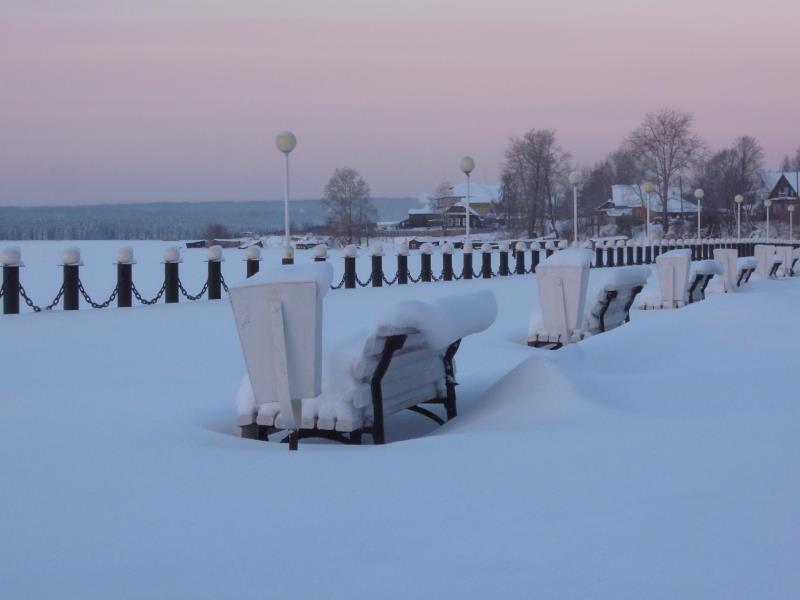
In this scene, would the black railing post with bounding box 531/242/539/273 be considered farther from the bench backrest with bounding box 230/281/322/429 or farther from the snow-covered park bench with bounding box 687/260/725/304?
the bench backrest with bounding box 230/281/322/429

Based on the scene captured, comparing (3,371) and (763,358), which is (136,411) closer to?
(3,371)

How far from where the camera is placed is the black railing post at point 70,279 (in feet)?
52.7

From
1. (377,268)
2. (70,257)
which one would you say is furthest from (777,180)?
(70,257)

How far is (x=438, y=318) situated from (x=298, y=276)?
91 cm

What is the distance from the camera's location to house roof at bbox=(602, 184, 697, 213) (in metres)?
102

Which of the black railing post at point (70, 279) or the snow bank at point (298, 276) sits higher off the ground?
the snow bank at point (298, 276)

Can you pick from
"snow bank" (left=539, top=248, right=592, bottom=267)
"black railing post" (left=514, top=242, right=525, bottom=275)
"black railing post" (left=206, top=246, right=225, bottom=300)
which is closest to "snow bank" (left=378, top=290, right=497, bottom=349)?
"snow bank" (left=539, top=248, right=592, bottom=267)

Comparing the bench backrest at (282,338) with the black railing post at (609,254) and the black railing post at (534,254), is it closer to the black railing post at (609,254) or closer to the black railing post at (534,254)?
the black railing post at (534,254)

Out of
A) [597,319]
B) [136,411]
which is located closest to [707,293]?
[597,319]

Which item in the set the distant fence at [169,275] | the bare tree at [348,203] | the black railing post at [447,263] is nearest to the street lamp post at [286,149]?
the distant fence at [169,275]

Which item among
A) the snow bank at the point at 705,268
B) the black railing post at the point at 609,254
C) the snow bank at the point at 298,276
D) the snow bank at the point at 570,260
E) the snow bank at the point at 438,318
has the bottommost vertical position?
the black railing post at the point at 609,254

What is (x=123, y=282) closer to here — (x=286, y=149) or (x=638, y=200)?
(x=286, y=149)

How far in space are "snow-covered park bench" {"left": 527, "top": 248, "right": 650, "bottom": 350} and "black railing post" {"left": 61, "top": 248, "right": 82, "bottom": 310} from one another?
8.45 meters

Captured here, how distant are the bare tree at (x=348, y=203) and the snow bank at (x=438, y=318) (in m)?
78.7
